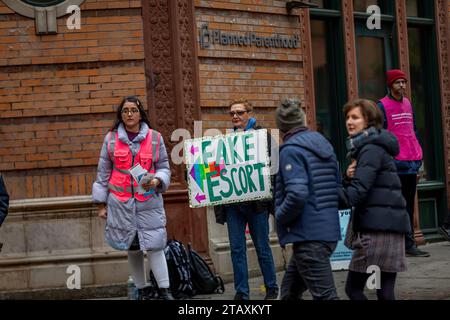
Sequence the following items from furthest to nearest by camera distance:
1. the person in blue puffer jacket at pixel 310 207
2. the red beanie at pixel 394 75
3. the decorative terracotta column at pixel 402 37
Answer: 1. the decorative terracotta column at pixel 402 37
2. the red beanie at pixel 394 75
3. the person in blue puffer jacket at pixel 310 207

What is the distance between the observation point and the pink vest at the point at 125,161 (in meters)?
9.60

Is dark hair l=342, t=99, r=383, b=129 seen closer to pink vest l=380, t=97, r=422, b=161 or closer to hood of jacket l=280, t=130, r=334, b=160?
hood of jacket l=280, t=130, r=334, b=160

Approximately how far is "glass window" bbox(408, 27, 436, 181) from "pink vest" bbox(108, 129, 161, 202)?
21.8 ft

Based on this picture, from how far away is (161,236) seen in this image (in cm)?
962

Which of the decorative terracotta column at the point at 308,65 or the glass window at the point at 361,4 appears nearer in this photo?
the decorative terracotta column at the point at 308,65

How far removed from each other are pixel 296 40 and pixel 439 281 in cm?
386

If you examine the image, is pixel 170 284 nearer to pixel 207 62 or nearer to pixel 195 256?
pixel 195 256

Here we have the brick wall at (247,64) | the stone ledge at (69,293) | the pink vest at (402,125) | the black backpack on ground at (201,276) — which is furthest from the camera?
the pink vest at (402,125)

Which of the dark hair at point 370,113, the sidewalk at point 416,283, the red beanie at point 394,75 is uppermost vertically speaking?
the red beanie at point 394,75

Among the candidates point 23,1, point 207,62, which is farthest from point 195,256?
point 23,1

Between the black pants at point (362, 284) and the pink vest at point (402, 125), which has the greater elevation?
the pink vest at point (402, 125)

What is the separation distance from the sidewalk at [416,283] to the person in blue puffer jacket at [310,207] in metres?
2.22

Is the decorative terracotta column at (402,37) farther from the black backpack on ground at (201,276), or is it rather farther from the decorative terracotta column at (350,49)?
the black backpack on ground at (201,276)

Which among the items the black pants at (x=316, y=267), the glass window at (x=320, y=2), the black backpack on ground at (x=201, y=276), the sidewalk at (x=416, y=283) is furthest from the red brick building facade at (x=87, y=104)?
the black pants at (x=316, y=267)
